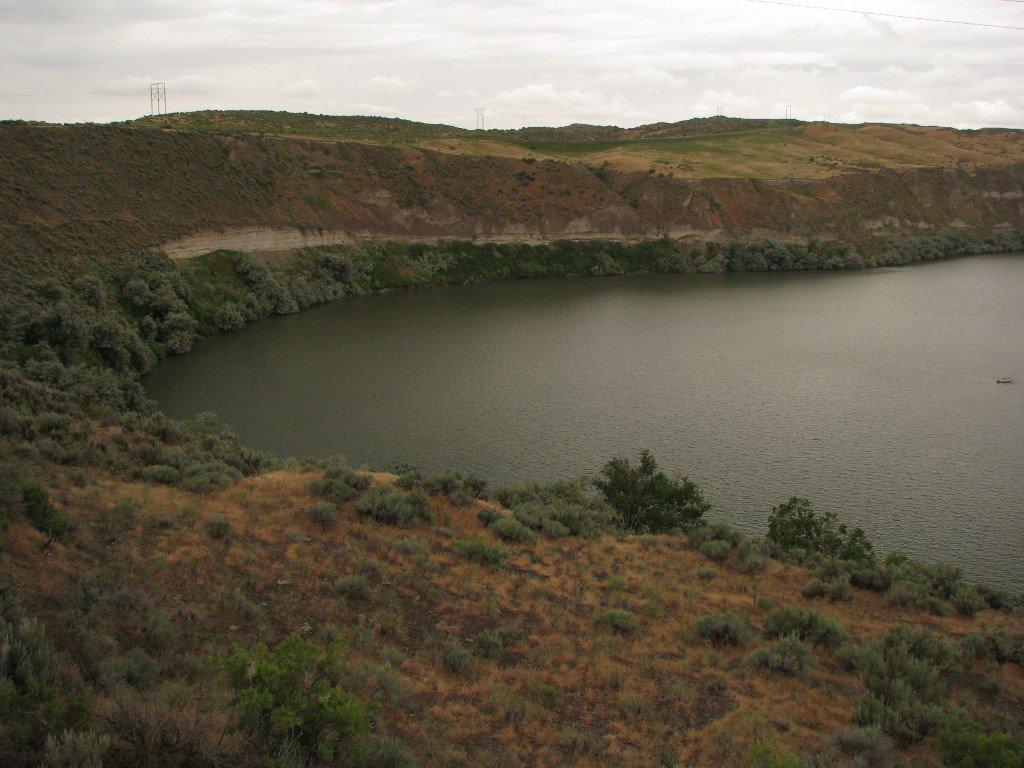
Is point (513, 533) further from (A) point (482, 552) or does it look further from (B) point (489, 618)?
(B) point (489, 618)

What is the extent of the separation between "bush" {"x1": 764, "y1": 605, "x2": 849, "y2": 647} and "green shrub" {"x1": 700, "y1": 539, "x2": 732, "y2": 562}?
128 inches

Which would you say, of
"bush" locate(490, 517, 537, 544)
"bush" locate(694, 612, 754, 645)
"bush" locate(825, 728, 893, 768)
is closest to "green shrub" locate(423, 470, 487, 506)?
"bush" locate(490, 517, 537, 544)

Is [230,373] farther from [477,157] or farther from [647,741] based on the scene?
[477,157]

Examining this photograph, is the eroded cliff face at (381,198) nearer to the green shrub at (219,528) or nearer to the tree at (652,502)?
the green shrub at (219,528)

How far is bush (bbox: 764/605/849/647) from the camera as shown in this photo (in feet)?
40.8

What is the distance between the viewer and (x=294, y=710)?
7184 mm

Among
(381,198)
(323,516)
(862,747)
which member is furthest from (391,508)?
(381,198)

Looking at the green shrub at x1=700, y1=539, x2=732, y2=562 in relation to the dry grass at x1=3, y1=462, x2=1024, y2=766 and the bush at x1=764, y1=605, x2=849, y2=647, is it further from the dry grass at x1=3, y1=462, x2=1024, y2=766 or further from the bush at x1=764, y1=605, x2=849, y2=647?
the bush at x1=764, y1=605, x2=849, y2=647

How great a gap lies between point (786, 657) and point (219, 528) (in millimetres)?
9777

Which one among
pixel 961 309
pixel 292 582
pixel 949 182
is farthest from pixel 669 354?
pixel 949 182

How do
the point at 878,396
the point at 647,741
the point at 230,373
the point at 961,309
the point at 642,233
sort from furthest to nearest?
the point at 642,233, the point at 961,309, the point at 230,373, the point at 878,396, the point at 647,741

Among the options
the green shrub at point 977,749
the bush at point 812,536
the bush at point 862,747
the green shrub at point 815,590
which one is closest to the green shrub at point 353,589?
the bush at point 862,747

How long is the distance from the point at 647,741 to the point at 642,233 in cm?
7183

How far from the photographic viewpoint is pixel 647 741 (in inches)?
369
